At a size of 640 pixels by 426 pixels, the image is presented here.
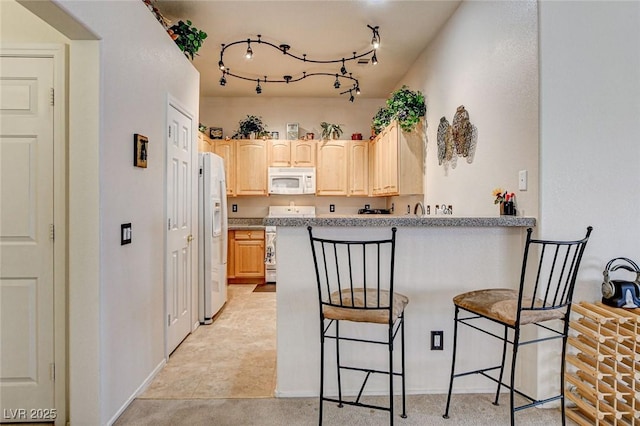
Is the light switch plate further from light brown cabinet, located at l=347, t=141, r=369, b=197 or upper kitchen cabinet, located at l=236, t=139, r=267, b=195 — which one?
upper kitchen cabinet, located at l=236, t=139, r=267, b=195

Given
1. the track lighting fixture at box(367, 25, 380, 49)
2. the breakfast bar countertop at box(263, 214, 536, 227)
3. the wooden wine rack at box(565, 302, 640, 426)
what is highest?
the track lighting fixture at box(367, 25, 380, 49)

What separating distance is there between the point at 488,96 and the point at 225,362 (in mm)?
2843

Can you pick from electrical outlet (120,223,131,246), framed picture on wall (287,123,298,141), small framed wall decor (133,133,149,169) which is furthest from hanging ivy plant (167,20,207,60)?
framed picture on wall (287,123,298,141)

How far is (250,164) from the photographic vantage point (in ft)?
18.5

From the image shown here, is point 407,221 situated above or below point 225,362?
above

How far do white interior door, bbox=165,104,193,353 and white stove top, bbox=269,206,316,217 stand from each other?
256 cm

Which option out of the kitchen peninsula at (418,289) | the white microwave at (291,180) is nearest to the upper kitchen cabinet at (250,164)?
the white microwave at (291,180)

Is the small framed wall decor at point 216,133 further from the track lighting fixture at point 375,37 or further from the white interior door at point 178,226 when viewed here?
the track lighting fixture at point 375,37

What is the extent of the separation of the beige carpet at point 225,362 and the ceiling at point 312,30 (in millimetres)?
2927

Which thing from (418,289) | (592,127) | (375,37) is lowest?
(418,289)

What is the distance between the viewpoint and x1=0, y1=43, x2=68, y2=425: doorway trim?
1890 mm

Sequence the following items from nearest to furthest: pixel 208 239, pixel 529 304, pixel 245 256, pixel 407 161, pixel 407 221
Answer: pixel 529 304 → pixel 407 221 → pixel 208 239 → pixel 407 161 → pixel 245 256

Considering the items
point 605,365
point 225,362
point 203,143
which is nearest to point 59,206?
point 225,362

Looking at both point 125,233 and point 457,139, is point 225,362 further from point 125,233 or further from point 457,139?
point 457,139
